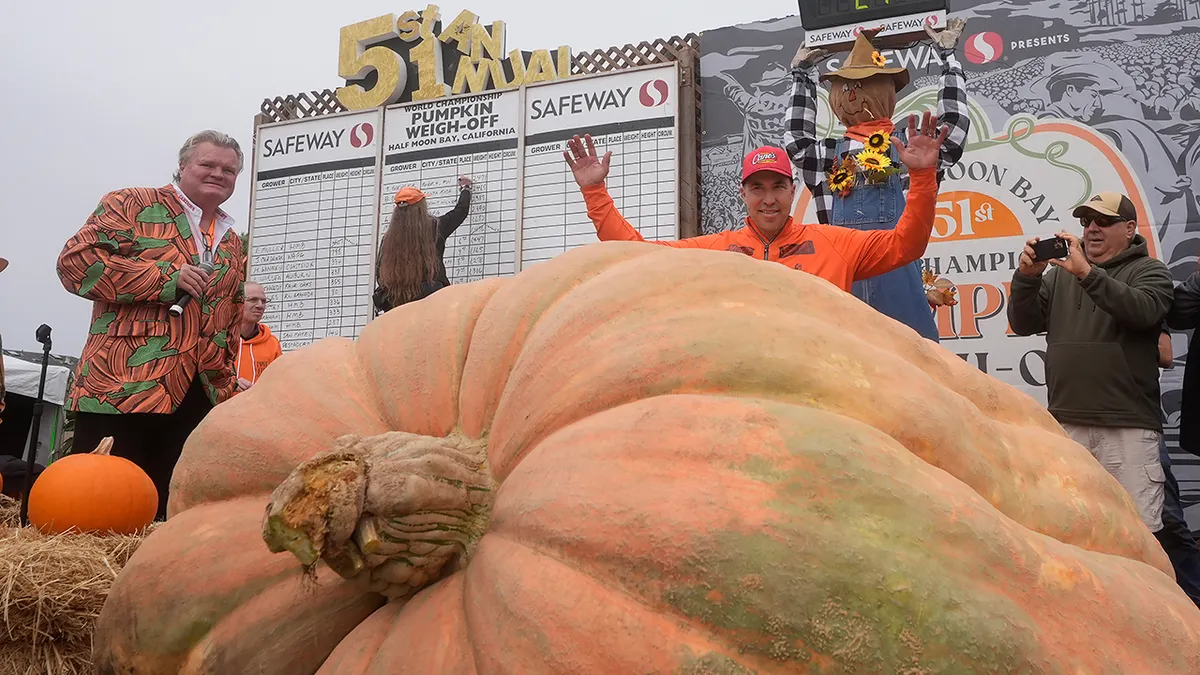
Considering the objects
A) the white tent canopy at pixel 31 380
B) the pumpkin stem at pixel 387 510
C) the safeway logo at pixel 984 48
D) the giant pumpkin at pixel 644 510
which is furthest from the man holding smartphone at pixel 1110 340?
the white tent canopy at pixel 31 380

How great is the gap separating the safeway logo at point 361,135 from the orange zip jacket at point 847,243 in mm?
4861

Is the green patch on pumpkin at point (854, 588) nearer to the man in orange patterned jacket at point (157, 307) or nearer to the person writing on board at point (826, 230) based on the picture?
the person writing on board at point (826, 230)

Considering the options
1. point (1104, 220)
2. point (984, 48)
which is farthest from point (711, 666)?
point (984, 48)

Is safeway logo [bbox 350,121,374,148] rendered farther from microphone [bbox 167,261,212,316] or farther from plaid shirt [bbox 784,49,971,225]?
plaid shirt [bbox 784,49,971,225]

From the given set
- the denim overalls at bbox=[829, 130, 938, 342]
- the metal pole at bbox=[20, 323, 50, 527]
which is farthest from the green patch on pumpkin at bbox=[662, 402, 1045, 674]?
the metal pole at bbox=[20, 323, 50, 527]

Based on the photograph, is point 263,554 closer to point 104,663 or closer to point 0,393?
point 104,663

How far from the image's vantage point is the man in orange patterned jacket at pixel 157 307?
2.99m

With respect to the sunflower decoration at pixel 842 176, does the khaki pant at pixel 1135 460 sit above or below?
below

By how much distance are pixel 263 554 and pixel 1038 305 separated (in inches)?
136

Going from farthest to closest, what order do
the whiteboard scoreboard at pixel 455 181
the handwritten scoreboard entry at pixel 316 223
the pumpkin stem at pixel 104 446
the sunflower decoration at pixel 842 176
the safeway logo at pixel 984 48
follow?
1. the handwritten scoreboard entry at pixel 316 223
2. the whiteboard scoreboard at pixel 455 181
3. the safeway logo at pixel 984 48
4. the sunflower decoration at pixel 842 176
5. the pumpkin stem at pixel 104 446

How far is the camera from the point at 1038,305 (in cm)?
361

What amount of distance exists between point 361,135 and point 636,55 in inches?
99.3

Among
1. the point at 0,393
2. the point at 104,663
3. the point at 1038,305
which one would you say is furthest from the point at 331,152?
the point at 104,663

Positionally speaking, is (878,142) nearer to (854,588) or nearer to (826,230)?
(826,230)
